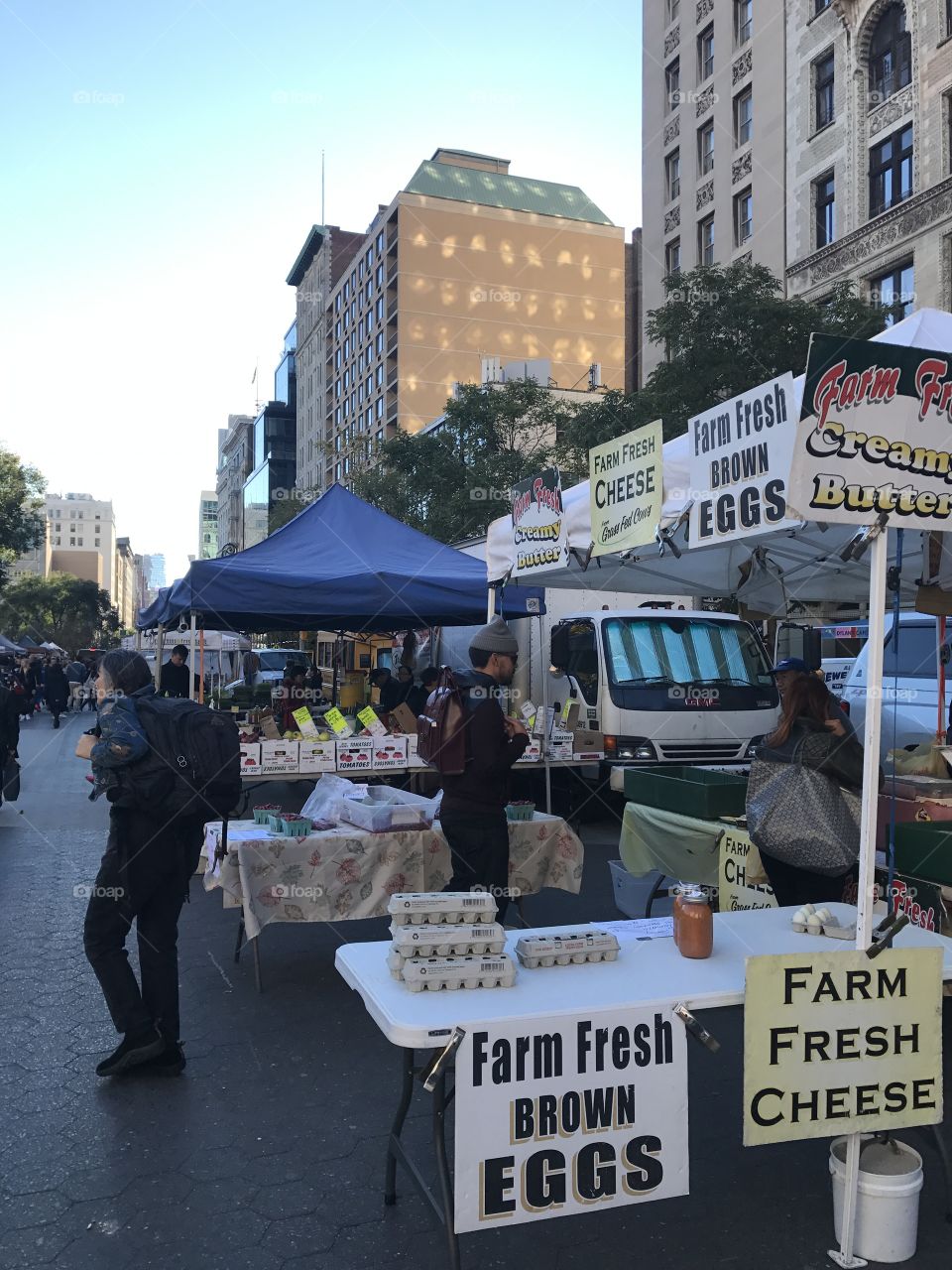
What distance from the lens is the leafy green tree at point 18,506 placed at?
117 feet

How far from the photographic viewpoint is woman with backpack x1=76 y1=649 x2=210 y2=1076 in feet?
13.3

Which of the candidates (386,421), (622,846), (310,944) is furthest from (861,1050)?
(386,421)

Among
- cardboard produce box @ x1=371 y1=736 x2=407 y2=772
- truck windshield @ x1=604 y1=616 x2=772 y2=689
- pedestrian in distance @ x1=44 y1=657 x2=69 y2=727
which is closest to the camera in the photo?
cardboard produce box @ x1=371 y1=736 x2=407 y2=772

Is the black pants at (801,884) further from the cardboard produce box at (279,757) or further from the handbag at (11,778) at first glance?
the handbag at (11,778)

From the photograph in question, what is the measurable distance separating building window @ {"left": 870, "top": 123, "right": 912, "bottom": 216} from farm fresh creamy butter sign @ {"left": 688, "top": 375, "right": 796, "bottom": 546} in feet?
83.3

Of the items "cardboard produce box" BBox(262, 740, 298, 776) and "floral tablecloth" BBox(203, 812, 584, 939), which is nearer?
"floral tablecloth" BBox(203, 812, 584, 939)

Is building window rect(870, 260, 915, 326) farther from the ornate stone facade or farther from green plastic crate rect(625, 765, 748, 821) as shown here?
green plastic crate rect(625, 765, 748, 821)

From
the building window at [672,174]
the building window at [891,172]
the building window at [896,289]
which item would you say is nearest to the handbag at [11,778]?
the building window at [896,289]

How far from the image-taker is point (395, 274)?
6975 cm

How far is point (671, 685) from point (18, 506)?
3273 cm

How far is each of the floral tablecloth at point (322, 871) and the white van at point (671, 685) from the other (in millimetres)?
4156

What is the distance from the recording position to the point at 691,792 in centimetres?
563

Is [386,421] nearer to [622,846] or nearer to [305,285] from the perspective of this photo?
[305,285]

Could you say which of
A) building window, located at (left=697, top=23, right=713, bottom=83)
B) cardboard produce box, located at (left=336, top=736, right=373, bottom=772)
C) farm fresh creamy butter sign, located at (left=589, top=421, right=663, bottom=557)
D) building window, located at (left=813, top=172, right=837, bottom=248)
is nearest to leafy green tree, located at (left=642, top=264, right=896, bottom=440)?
building window, located at (left=813, top=172, right=837, bottom=248)
